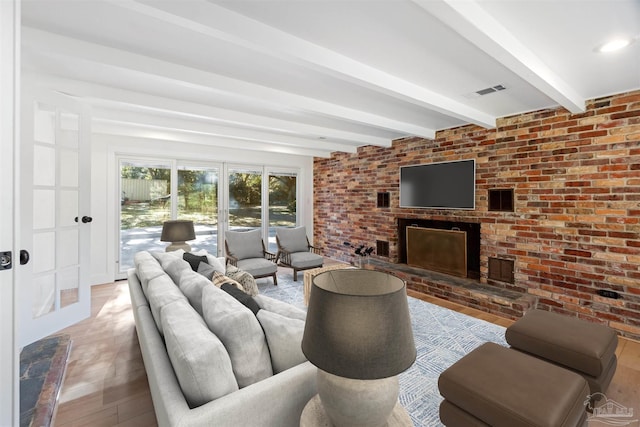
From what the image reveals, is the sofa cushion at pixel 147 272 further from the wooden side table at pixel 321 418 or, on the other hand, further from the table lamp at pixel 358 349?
the table lamp at pixel 358 349

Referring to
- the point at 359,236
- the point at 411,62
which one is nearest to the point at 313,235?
the point at 359,236

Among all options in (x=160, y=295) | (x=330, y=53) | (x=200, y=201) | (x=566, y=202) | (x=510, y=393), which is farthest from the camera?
(x=200, y=201)

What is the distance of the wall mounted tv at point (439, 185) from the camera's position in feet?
13.2

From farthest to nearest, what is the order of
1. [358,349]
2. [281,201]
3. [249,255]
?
[281,201], [249,255], [358,349]

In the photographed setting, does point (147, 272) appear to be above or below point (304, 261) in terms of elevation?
above

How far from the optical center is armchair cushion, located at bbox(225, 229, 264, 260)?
450 cm

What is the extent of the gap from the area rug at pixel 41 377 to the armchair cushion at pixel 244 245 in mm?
2141

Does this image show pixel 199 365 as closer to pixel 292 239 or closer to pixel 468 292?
pixel 468 292

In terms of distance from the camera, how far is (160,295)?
65.4 inches

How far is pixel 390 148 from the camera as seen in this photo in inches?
204

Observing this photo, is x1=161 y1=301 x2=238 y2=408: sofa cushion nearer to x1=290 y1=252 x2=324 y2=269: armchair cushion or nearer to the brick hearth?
the brick hearth

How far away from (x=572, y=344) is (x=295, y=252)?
12.5 ft

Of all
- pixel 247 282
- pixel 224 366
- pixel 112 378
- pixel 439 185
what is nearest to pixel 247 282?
pixel 247 282

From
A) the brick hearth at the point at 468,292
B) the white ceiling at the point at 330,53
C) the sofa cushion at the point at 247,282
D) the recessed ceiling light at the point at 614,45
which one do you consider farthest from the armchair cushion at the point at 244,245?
the recessed ceiling light at the point at 614,45
